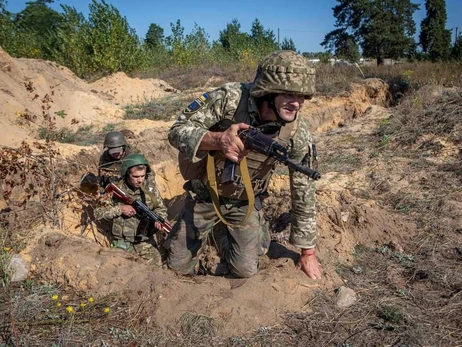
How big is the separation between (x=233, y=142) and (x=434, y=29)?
38838 millimetres

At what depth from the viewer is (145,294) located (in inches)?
105

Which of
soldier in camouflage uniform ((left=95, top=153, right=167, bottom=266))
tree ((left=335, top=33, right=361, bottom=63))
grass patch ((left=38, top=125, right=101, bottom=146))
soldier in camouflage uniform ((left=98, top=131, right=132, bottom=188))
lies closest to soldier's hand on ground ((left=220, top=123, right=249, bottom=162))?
soldier in camouflage uniform ((left=95, top=153, right=167, bottom=266))

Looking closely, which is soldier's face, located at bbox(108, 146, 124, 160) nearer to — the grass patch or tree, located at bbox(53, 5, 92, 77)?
the grass patch

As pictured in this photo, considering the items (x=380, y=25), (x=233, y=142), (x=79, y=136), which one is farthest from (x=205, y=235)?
(x=380, y=25)

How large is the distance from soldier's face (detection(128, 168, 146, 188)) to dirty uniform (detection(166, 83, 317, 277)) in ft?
3.21

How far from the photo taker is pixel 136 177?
4.45m

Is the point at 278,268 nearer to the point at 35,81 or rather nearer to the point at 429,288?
the point at 429,288

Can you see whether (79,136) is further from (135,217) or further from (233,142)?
(233,142)

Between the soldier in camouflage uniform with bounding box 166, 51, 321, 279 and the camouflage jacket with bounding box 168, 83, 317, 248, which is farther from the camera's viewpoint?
the camouflage jacket with bounding box 168, 83, 317, 248

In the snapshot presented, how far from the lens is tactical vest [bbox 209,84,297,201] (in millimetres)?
2922

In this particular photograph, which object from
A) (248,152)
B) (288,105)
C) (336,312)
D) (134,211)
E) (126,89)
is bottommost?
(336,312)

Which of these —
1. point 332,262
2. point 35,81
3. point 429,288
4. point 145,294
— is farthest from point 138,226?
point 35,81

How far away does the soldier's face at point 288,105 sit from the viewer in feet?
9.01

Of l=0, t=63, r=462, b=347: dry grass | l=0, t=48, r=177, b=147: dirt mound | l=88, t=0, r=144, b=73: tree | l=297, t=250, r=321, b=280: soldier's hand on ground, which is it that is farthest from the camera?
l=88, t=0, r=144, b=73: tree
